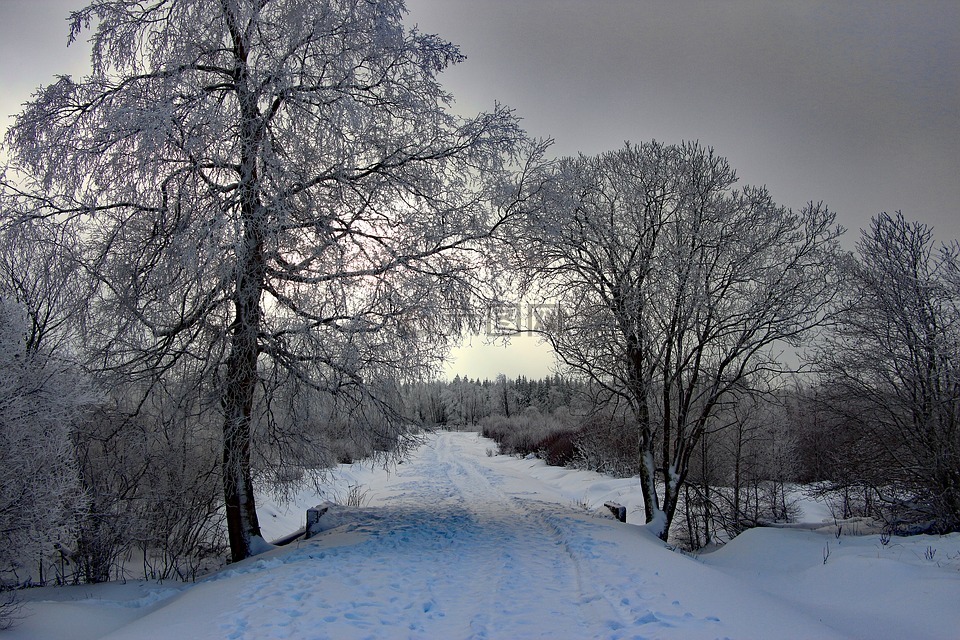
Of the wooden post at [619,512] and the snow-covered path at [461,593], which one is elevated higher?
the snow-covered path at [461,593]

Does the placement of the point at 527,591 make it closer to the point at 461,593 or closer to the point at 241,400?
the point at 461,593

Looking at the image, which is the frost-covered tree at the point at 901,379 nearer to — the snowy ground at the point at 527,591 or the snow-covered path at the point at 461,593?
the snowy ground at the point at 527,591

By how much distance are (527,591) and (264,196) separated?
567 cm

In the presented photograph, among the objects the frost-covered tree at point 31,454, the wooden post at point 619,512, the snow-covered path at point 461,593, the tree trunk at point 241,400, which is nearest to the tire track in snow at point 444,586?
the snow-covered path at point 461,593

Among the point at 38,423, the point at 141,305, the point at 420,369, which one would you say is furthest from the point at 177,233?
the point at 420,369

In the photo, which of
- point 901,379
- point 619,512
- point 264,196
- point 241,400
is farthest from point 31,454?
point 901,379

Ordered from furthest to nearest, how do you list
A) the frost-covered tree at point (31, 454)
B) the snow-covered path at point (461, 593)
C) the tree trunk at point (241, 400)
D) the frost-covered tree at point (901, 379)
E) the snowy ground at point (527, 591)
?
the frost-covered tree at point (901, 379) < the tree trunk at point (241, 400) < the frost-covered tree at point (31, 454) < the snowy ground at point (527, 591) < the snow-covered path at point (461, 593)

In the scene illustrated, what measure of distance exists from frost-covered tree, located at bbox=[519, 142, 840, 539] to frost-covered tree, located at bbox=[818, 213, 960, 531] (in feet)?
2.66

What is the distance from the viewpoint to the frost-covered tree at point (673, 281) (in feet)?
34.2

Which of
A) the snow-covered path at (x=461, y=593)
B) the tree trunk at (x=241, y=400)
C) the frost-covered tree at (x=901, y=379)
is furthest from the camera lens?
the frost-covered tree at (x=901, y=379)

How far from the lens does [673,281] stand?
34.0ft

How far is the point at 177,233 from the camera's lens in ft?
21.5

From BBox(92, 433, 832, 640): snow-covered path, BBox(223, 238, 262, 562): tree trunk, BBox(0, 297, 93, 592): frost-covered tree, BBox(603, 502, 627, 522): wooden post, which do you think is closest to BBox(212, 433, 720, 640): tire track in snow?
BBox(92, 433, 832, 640): snow-covered path

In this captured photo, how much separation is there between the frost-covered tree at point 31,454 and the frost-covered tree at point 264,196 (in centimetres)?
86
